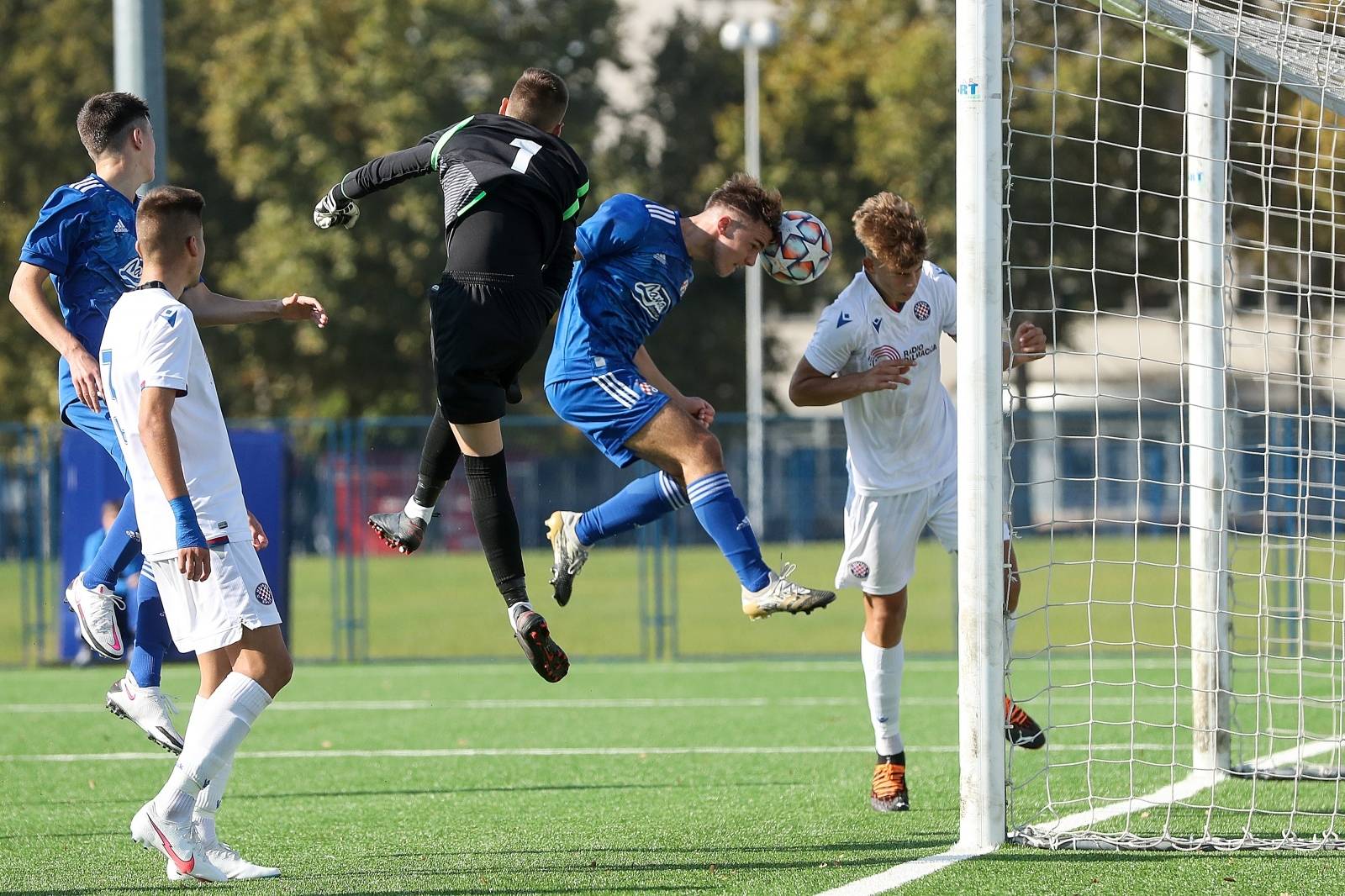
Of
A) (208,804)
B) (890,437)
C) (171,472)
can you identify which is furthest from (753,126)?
(171,472)

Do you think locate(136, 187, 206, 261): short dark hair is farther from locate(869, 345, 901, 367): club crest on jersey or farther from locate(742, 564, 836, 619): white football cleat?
locate(869, 345, 901, 367): club crest on jersey

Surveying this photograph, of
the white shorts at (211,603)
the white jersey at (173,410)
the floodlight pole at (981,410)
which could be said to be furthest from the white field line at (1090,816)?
the white jersey at (173,410)

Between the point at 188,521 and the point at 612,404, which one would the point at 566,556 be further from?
the point at 188,521

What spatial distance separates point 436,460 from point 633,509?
0.86 meters

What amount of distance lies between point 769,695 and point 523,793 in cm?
485

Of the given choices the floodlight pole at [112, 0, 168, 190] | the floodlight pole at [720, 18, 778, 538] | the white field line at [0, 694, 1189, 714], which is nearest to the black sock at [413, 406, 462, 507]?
the floodlight pole at [112, 0, 168, 190]

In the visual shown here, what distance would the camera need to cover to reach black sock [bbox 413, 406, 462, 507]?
259 inches

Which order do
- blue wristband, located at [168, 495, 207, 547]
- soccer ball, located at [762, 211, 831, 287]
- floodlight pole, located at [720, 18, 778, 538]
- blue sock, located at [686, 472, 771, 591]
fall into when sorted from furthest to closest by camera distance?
floodlight pole, located at [720, 18, 778, 538] → soccer ball, located at [762, 211, 831, 287] → blue sock, located at [686, 472, 771, 591] → blue wristband, located at [168, 495, 207, 547]

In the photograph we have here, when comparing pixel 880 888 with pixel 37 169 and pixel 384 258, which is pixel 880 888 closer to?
pixel 384 258

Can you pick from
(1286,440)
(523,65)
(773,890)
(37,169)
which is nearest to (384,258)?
(523,65)

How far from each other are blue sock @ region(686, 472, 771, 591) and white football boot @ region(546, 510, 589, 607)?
684 millimetres

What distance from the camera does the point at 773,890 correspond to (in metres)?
5.38

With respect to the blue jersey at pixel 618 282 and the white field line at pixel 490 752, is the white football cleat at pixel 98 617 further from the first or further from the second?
the white field line at pixel 490 752

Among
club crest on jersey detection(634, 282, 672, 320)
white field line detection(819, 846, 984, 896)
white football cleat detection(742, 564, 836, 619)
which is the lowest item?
white field line detection(819, 846, 984, 896)
